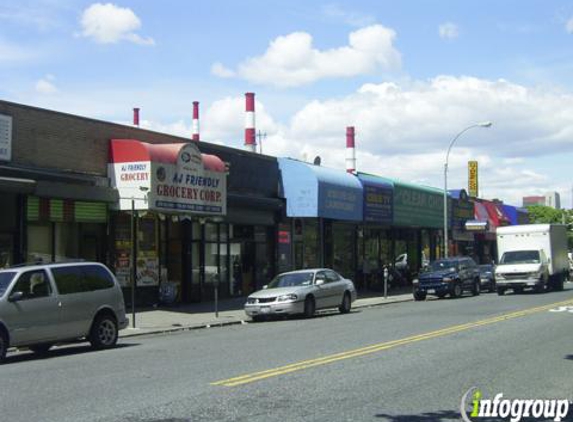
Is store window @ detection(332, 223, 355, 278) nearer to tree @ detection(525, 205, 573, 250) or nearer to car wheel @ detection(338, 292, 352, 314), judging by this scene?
car wheel @ detection(338, 292, 352, 314)

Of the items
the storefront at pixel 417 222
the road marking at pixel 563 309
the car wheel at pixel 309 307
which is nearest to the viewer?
the car wheel at pixel 309 307

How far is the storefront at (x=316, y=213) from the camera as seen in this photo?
30781 mm

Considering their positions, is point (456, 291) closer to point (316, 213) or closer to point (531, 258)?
point (531, 258)

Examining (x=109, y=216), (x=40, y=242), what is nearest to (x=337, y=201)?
(x=109, y=216)

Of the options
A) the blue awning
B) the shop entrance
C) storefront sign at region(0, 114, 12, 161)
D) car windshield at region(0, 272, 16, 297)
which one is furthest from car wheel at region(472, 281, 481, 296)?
car windshield at region(0, 272, 16, 297)

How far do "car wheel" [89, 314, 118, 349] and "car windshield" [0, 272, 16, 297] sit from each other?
2.00 metres

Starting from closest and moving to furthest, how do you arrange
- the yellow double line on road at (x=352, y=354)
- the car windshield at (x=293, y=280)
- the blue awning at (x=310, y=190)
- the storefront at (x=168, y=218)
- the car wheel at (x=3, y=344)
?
1. the yellow double line on road at (x=352, y=354)
2. the car wheel at (x=3, y=344)
3. the storefront at (x=168, y=218)
4. the car windshield at (x=293, y=280)
5. the blue awning at (x=310, y=190)

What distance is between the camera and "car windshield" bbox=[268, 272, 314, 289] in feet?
73.1

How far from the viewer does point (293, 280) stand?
22.5 meters

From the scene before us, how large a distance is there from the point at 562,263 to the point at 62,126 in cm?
2469

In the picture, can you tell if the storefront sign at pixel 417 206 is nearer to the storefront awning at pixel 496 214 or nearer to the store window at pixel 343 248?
the store window at pixel 343 248

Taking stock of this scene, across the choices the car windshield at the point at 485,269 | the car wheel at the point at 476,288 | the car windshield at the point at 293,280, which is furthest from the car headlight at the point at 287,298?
the car windshield at the point at 485,269

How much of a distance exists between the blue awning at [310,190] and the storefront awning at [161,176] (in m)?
6.93

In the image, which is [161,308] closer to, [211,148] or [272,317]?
[272,317]
